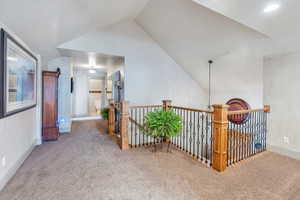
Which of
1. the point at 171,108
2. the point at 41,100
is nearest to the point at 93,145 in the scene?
the point at 41,100

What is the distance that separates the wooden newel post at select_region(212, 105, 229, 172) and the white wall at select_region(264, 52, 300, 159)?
1.80 m

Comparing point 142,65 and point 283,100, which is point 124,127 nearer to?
point 142,65

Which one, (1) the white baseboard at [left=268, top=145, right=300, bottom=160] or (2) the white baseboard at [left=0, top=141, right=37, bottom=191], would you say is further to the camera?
(1) the white baseboard at [left=268, top=145, right=300, bottom=160]

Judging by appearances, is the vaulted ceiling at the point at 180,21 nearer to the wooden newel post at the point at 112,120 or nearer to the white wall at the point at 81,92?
the wooden newel post at the point at 112,120

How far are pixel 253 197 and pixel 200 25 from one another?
10.7 feet

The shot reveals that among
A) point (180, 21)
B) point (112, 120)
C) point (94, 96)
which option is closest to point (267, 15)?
point (180, 21)

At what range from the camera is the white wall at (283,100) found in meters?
2.94

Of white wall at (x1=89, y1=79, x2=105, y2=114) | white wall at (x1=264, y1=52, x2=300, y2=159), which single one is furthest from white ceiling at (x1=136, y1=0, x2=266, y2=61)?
white wall at (x1=89, y1=79, x2=105, y2=114)

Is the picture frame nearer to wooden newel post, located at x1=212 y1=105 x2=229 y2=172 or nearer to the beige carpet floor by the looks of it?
the beige carpet floor

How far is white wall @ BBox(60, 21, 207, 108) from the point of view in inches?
165

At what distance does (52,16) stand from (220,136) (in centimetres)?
323

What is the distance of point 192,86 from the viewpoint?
18.3ft

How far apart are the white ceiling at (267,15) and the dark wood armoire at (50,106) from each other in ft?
12.4

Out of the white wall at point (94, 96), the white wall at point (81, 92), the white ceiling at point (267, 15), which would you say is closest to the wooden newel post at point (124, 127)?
the white ceiling at point (267, 15)
